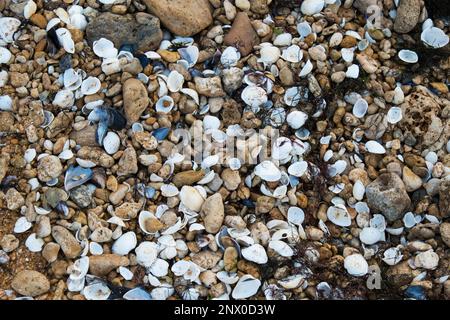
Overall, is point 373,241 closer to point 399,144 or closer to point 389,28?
point 399,144

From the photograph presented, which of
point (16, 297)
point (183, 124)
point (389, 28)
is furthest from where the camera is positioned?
point (389, 28)

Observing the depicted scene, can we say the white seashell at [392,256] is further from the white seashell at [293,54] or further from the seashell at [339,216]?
the white seashell at [293,54]

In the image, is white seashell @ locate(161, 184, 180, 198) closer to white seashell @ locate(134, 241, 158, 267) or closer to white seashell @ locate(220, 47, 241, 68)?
white seashell @ locate(134, 241, 158, 267)

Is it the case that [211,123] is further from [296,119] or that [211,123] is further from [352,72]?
[352,72]

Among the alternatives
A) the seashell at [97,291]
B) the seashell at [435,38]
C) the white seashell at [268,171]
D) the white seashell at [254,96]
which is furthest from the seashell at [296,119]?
the seashell at [97,291]

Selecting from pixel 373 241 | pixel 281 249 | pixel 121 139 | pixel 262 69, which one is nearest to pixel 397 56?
pixel 262 69
